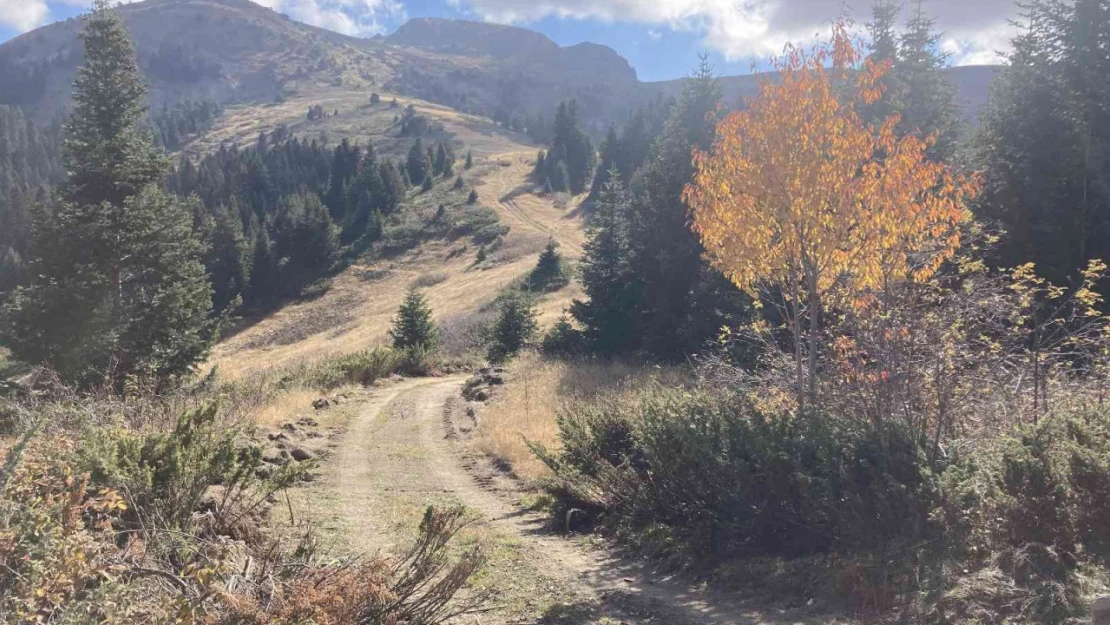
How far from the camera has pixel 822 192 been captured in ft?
24.2

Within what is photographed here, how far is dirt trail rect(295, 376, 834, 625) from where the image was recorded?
17.5ft

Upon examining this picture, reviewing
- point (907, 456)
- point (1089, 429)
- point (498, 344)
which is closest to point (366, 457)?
point (907, 456)

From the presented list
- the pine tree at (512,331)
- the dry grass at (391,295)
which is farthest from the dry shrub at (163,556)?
the dry grass at (391,295)

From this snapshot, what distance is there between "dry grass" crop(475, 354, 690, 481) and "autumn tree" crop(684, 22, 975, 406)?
12.6 feet

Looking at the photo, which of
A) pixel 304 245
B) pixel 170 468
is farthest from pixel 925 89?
pixel 304 245

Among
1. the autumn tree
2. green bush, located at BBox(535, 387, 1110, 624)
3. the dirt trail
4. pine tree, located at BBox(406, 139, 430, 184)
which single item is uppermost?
pine tree, located at BBox(406, 139, 430, 184)

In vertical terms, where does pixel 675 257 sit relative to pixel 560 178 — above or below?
below

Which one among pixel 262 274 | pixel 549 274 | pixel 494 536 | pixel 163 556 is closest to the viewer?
pixel 163 556

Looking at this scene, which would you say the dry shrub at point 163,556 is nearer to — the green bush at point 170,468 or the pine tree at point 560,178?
the green bush at point 170,468

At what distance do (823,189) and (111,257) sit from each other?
17.5 metres

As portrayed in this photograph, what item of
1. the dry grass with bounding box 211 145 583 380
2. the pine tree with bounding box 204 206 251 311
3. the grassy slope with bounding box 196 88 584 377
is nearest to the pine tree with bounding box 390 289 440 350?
the grassy slope with bounding box 196 88 584 377

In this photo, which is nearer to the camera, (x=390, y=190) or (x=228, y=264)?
(x=228, y=264)

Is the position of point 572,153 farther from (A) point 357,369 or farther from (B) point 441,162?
(A) point 357,369

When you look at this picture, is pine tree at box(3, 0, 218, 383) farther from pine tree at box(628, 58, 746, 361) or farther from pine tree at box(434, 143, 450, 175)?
pine tree at box(434, 143, 450, 175)
